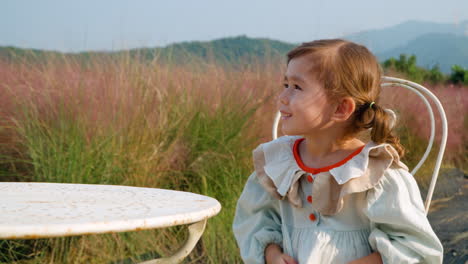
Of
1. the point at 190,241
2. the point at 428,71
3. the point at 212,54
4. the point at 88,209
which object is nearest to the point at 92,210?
the point at 88,209

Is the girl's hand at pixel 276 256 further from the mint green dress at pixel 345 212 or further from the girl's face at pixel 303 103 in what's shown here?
the girl's face at pixel 303 103

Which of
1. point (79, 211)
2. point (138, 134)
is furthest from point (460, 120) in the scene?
point (79, 211)

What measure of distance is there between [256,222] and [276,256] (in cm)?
14

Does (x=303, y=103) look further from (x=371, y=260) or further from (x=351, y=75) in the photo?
(x=371, y=260)

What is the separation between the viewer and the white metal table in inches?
49.3

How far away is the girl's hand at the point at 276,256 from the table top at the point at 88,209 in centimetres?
19

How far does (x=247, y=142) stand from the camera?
12.4 ft

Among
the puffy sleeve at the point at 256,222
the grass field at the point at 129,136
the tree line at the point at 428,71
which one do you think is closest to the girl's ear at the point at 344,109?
the puffy sleeve at the point at 256,222

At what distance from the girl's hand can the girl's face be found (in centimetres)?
34

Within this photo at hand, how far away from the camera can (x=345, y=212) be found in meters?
1.51

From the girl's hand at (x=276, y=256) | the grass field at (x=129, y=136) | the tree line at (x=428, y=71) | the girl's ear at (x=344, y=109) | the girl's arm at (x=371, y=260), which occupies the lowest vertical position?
the tree line at (x=428, y=71)

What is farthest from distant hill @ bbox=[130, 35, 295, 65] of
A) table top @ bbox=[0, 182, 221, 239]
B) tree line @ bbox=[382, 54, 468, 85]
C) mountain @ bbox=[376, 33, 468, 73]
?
tree line @ bbox=[382, 54, 468, 85]

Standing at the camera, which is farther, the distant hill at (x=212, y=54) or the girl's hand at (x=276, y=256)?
the distant hill at (x=212, y=54)

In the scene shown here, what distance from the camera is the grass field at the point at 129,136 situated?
119 inches
